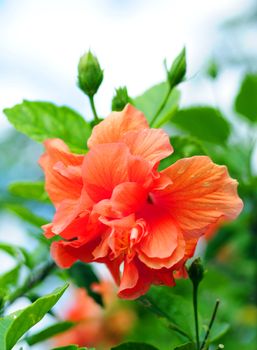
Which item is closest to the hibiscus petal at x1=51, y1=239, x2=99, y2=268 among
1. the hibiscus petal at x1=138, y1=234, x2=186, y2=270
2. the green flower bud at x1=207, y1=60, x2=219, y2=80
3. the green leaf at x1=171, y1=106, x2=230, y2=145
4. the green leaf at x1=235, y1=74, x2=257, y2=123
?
the hibiscus petal at x1=138, y1=234, x2=186, y2=270

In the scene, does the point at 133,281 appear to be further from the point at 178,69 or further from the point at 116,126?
the point at 178,69

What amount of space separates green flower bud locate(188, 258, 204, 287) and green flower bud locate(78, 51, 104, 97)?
35 centimetres

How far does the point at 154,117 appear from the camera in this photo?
1.36 metres

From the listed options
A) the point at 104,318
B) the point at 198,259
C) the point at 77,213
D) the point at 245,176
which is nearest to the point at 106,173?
the point at 77,213

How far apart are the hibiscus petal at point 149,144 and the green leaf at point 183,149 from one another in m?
0.21

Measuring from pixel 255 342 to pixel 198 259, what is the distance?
994mm

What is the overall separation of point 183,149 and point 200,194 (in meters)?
0.25

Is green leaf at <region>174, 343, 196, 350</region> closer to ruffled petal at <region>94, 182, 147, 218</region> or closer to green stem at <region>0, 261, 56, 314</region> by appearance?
ruffled petal at <region>94, 182, 147, 218</region>

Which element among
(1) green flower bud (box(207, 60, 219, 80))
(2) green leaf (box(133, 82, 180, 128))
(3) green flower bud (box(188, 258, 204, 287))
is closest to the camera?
(3) green flower bud (box(188, 258, 204, 287))

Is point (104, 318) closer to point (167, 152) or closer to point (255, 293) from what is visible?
point (255, 293)

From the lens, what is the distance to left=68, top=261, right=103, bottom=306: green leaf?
58.2 inches

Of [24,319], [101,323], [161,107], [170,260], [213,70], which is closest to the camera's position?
[24,319]

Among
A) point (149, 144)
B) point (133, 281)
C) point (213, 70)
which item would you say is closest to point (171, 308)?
point (133, 281)

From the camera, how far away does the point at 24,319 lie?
0.97 meters
